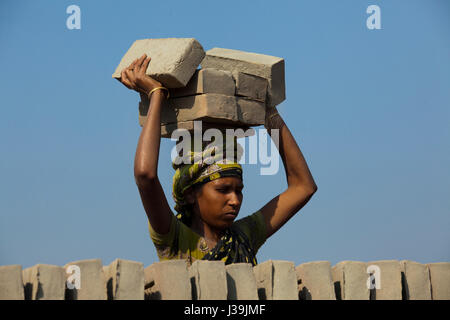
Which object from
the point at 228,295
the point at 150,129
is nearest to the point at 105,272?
the point at 228,295

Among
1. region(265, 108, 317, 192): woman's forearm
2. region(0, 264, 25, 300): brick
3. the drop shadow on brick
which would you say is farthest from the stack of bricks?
region(0, 264, 25, 300): brick

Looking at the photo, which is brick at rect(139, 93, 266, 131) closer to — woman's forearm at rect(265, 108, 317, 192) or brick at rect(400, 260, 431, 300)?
woman's forearm at rect(265, 108, 317, 192)

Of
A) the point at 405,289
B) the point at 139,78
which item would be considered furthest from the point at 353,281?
the point at 139,78

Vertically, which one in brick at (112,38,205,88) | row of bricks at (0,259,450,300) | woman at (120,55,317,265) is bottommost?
row of bricks at (0,259,450,300)

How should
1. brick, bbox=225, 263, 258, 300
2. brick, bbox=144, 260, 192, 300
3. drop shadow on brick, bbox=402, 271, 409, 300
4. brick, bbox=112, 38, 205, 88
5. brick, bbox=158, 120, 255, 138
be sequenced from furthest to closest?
1. brick, bbox=158, 120, 255, 138
2. brick, bbox=112, 38, 205, 88
3. drop shadow on brick, bbox=402, 271, 409, 300
4. brick, bbox=225, 263, 258, 300
5. brick, bbox=144, 260, 192, 300

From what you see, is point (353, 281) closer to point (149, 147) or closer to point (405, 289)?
point (405, 289)

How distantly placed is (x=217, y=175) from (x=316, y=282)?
141cm

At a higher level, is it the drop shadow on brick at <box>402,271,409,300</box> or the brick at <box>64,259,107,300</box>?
the brick at <box>64,259,107,300</box>

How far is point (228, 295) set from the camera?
5.22 metres

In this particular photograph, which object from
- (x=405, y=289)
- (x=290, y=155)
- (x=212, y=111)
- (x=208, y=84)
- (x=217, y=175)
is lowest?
(x=405, y=289)

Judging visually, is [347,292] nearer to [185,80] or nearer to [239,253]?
[239,253]

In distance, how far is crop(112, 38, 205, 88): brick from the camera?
20.4 ft

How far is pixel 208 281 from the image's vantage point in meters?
5.07

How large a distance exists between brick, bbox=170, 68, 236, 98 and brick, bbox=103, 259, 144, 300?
6.49ft
